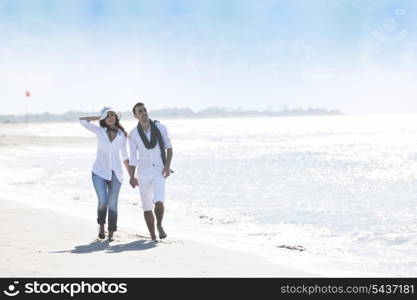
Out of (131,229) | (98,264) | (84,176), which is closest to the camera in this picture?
(98,264)

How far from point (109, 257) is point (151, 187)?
148 centimetres

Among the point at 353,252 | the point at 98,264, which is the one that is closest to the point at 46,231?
the point at 98,264

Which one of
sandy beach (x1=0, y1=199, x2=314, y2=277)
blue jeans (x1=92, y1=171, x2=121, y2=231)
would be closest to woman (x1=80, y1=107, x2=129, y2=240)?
blue jeans (x1=92, y1=171, x2=121, y2=231)

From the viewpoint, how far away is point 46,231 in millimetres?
9352

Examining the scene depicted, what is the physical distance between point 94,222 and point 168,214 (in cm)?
255

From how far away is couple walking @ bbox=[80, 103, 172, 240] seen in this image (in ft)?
27.7

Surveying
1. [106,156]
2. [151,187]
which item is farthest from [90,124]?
[151,187]

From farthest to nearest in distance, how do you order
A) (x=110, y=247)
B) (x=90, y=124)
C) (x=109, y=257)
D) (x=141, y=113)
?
(x=90, y=124)
(x=141, y=113)
(x=110, y=247)
(x=109, y=257)

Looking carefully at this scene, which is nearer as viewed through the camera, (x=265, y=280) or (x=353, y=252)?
(x=265, y=280)

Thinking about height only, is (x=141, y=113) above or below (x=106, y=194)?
above

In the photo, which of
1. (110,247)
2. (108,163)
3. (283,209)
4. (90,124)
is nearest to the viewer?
(110,247)

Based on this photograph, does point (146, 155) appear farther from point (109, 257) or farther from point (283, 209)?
point (283, 209)

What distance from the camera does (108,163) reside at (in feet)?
27.9

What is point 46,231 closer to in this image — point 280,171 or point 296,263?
point 296,263
